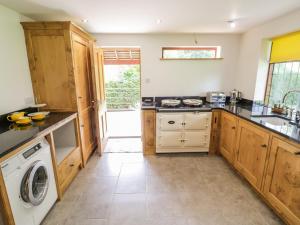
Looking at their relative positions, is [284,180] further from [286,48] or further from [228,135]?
[286,48]

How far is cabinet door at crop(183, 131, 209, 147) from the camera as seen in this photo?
280 centimetres

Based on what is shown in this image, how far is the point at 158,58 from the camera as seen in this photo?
3148 millimetres

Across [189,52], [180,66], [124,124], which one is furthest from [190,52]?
[124,124]

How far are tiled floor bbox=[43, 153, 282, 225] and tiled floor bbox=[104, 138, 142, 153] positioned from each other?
18.2 inches

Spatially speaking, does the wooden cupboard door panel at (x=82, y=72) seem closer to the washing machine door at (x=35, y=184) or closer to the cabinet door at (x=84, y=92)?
the cabinet door at (x=84, y=92)

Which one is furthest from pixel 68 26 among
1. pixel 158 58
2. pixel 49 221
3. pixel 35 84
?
pixel 49 221

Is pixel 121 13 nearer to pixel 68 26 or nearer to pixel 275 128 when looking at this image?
pixel 68 26

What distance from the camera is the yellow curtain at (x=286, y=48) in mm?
2121


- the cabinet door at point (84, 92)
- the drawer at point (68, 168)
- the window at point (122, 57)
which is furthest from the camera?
the window at point (122, 57)

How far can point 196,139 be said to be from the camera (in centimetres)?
282

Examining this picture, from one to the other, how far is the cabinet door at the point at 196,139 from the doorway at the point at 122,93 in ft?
4.30

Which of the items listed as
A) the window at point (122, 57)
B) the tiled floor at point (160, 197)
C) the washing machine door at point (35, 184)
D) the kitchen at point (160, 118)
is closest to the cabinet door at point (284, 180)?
the kitchen at point (160, 118)

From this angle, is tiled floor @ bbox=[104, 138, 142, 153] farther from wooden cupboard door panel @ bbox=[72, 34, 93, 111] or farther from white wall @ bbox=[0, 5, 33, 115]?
white wall @ bbox=[0, 5, 33, 115]

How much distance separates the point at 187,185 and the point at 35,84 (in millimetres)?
2482
